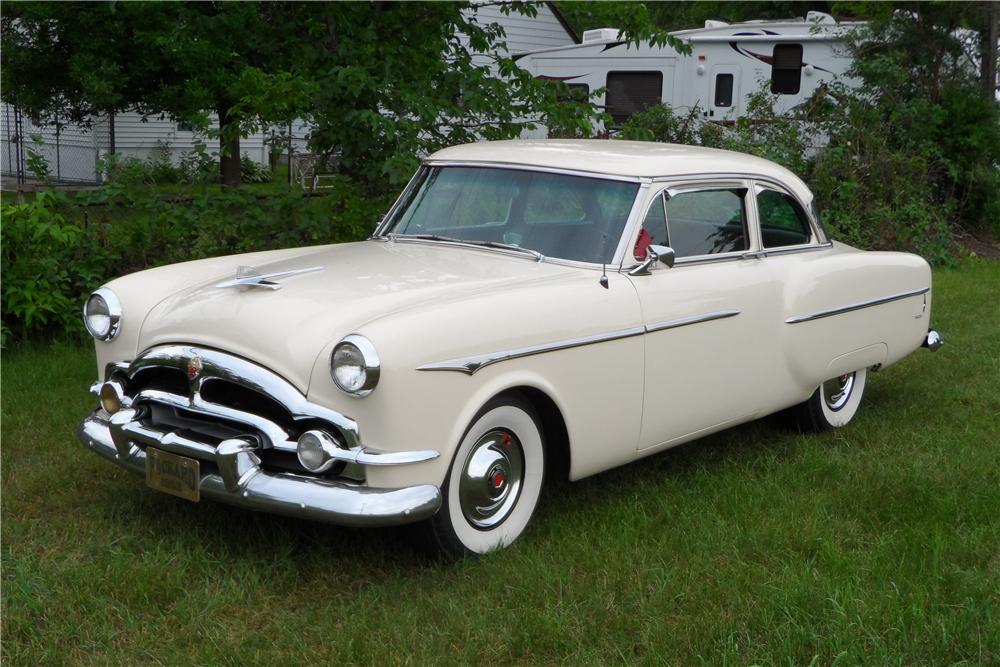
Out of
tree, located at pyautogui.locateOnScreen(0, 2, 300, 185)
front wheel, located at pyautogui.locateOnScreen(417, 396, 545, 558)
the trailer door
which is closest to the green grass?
front wheel, located at pyautogui.locateOnScreen(417, 396, 545, 558)

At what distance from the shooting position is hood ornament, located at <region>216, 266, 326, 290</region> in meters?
3.98

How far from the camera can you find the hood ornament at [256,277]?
3979mm

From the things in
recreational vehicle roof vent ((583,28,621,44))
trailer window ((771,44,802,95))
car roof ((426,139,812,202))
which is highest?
recreational vehicle roof vent ((583,28,621,44))

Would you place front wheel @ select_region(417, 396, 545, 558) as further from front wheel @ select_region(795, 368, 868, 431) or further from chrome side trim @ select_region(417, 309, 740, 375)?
front wheel @ select_region(795, 368, 868, 431)

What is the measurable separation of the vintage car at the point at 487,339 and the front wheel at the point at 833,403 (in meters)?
0.03

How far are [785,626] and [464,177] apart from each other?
2517mm

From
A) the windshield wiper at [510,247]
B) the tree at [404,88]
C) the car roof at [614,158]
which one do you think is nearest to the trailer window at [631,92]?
the tree at [404,88]

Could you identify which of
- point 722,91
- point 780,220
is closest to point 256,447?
point 780,220

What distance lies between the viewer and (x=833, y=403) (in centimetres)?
582

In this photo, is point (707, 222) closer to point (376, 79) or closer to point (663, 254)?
point (663, 254)

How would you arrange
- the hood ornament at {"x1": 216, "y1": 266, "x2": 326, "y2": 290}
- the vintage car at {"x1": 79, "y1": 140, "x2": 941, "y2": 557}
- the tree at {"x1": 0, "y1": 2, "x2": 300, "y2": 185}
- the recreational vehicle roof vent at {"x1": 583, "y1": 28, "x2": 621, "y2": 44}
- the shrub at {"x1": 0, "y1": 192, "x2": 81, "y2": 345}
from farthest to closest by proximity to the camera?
the recreational vehicle roof vent at {"x1": 583, "y1": 28, "x2": 621, "y2": 44} < the tree at {"x1": 0, "y1": 2, "x2": 300, "y2": 185} < the shrub at {"x1": 0, "y1": 192, "x2": 81, "y2": 345} < the hood ornament at {"x1": 216, "y1": 266, "x2": 326, "y2": 290} < the vintage car at {"x1": 79, "y1": 140, "x2": 941, "y2": 557}

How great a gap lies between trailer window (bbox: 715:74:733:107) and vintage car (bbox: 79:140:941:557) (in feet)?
32.6

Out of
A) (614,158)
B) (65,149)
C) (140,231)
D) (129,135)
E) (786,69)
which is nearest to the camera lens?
(614,158)

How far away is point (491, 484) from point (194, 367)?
3.63 feet
